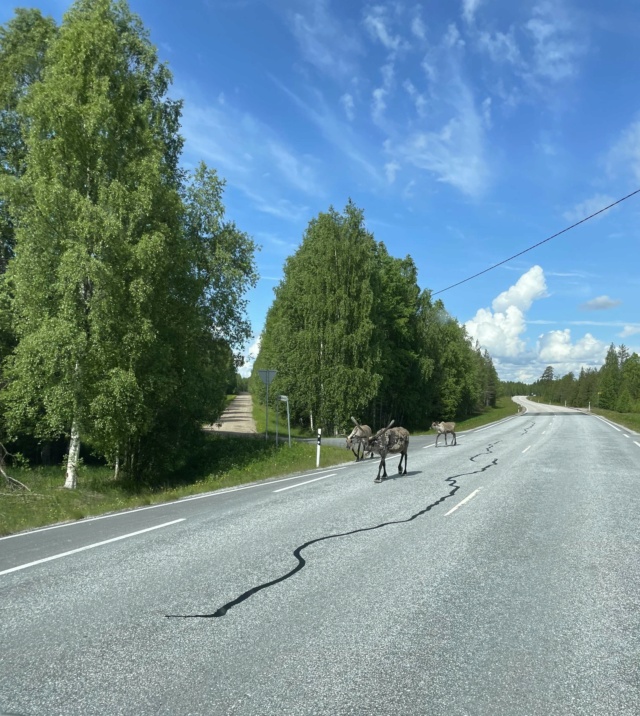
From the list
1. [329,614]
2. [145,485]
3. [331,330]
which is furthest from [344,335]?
[329,614]

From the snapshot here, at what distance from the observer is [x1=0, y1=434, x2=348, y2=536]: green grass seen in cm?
1260

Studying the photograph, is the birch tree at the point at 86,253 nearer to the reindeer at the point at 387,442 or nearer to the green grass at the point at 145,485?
the green grass at the point at 145,485

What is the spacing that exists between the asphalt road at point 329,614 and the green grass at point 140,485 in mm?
3267

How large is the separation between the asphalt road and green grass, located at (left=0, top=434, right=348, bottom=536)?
3.27 metres

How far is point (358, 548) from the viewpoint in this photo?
7.11m

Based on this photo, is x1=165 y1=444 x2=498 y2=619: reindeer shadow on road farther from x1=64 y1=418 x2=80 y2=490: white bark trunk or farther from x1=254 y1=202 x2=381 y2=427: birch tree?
x1=254 y1=202 x2=381 y2=427: birch tree

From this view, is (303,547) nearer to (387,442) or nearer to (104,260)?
(387,442)

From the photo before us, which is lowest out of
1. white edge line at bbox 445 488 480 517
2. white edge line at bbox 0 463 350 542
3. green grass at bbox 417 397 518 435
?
white edge line at bbox 0 463 350 542

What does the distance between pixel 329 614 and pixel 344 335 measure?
101 ft

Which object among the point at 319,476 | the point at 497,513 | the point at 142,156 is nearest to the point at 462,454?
the point at 319,476

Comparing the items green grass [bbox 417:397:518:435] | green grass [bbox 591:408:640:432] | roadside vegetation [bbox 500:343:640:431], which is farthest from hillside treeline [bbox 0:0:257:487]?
roadside vegetation [bbox 500:343:640:431]

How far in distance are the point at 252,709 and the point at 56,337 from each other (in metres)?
14.2

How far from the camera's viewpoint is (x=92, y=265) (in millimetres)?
15695

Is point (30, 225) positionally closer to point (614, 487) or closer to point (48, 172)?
point (48, 172)
